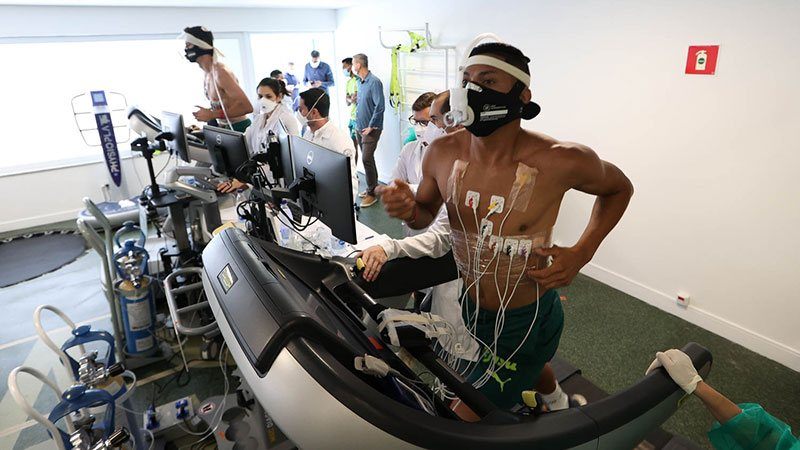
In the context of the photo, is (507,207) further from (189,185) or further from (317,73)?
(317,73)

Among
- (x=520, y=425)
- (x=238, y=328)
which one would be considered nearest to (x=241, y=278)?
(x=238, y=328)

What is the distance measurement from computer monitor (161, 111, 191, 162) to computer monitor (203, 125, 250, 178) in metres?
0.39

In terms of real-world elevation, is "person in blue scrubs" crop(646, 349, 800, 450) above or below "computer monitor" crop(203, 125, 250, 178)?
below

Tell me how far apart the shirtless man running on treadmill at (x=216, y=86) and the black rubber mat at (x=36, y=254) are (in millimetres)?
2074

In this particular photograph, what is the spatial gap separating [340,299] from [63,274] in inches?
160

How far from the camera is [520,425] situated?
0.74 meters

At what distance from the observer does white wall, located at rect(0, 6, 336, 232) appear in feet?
15.8

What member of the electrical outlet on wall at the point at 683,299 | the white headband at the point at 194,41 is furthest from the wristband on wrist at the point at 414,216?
the white headband at the point at 194,41

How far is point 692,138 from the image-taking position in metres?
2.76

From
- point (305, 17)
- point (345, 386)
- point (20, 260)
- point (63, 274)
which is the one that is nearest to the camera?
point (345, 386)

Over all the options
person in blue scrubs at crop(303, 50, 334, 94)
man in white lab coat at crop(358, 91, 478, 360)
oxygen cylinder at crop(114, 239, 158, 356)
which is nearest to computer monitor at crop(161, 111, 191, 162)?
oxygen cylinder at crop(114, 239, 158, 356)

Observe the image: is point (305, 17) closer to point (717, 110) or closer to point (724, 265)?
point (717, 110)

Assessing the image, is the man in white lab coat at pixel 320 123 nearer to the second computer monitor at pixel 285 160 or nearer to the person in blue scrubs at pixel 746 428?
the second computer monitor at pixel 285 160

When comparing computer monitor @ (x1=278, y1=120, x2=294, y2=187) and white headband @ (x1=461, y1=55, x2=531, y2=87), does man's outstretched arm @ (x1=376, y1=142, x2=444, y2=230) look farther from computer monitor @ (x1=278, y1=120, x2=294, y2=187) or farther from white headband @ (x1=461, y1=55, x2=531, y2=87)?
computer monitor @ (x1=278, y1=120, x2=294, y2=187)
